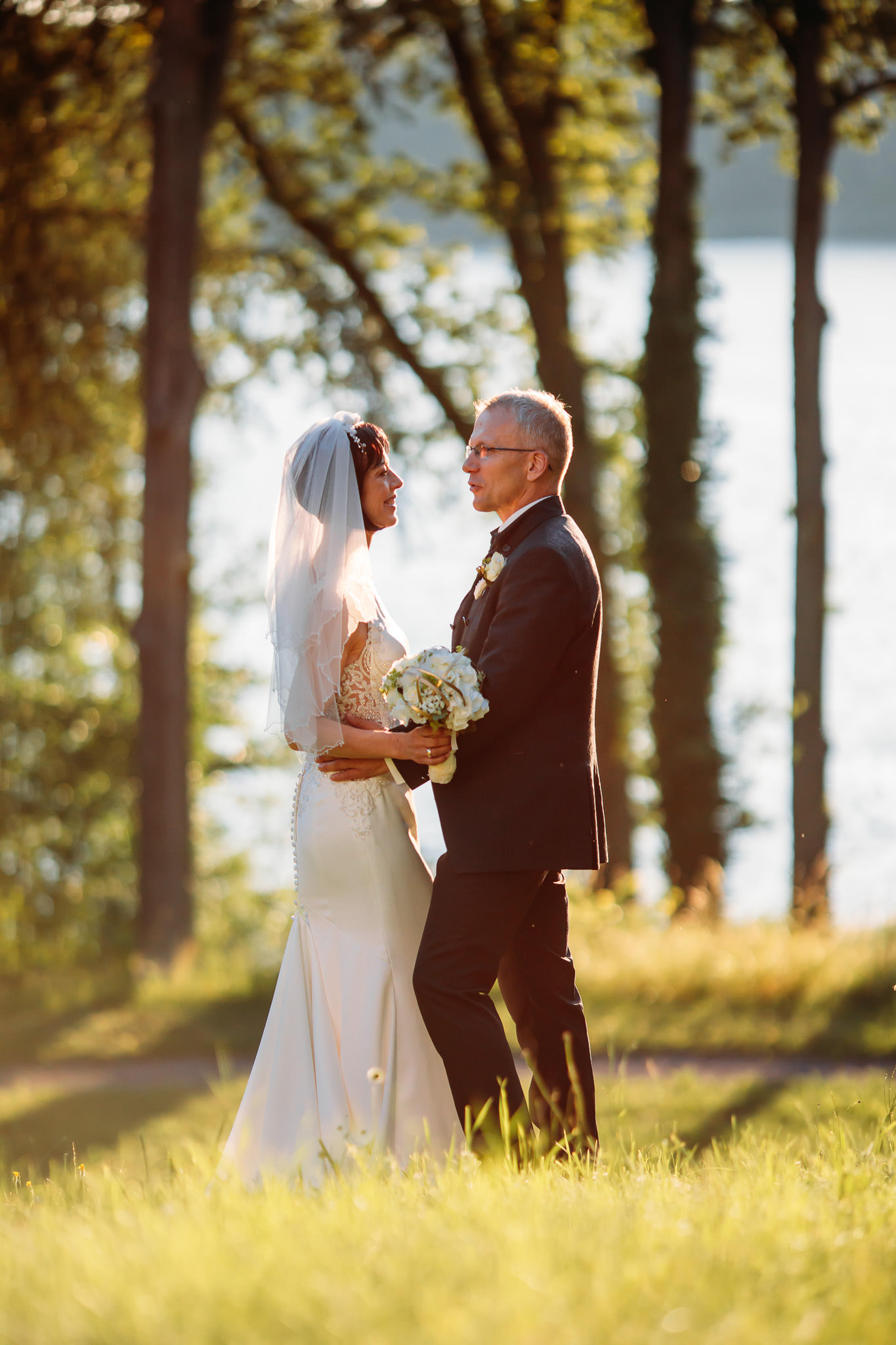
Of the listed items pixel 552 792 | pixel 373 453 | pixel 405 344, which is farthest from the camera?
pixel 405 344

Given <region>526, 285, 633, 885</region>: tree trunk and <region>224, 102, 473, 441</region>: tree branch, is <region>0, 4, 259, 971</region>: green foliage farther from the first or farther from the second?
<region>526, 285, 633, 885</region>: tree trunk

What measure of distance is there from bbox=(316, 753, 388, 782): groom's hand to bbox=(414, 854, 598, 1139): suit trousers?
17.5 inches

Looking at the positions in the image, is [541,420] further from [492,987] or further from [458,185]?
[458,185]

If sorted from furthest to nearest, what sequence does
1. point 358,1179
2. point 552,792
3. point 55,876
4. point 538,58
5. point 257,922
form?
point 257,922, point 55,876, point 538,58, point 552,792, point 358,1179

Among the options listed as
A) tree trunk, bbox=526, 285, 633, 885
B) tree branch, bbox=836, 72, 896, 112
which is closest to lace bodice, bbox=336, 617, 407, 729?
tree trunk, bbox=526, 285, 633, 885

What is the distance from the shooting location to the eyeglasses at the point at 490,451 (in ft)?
13.2

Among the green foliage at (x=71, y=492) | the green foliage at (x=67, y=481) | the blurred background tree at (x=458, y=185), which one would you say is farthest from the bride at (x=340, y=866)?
the blurred background tree at (x=458, y=185)

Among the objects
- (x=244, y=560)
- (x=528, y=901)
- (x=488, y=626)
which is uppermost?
(x=244, y=560)

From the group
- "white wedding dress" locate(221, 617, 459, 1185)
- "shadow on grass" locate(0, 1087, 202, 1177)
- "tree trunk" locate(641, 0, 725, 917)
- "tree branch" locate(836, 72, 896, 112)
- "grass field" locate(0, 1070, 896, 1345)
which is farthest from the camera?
"tree trunk" locate(641, 0, 725, 917)

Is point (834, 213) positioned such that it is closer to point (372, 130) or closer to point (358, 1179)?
point (372, 130)

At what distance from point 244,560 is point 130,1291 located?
19.9m

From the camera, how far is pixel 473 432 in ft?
13.5

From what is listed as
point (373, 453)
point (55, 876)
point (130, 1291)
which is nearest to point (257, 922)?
point (55, 876)

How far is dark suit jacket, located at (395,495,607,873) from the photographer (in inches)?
150
